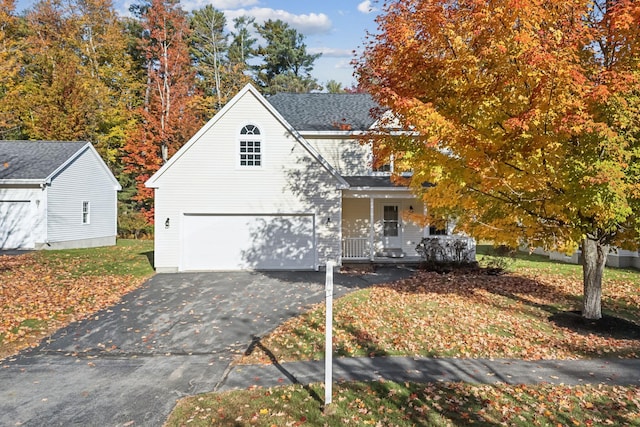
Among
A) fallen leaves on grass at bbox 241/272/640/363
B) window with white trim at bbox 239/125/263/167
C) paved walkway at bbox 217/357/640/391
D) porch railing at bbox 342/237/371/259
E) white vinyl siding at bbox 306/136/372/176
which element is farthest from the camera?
white vinyl siding at bbox 306/136/372/176

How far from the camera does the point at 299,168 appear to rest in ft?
54.7

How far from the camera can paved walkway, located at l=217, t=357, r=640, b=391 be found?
6570 millimetres

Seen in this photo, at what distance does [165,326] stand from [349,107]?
15.5 meters

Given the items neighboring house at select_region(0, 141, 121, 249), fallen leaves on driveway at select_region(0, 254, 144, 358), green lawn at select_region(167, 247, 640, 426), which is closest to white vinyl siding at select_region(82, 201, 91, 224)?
neighboring house at select_region(0, 141, 121, 249)

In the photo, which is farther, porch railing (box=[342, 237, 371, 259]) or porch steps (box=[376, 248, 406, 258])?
porch steps (box=[376, 248, 406, 258])

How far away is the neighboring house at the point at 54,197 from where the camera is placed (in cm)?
2078

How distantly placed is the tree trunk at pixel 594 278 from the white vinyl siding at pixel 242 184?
8.76 m

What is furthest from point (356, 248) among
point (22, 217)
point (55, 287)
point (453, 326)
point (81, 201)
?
point (22, 217)

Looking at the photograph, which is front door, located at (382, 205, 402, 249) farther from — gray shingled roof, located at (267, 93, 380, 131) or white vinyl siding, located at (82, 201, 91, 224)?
white vinyl siding, located at (82, 201, 91, 224)

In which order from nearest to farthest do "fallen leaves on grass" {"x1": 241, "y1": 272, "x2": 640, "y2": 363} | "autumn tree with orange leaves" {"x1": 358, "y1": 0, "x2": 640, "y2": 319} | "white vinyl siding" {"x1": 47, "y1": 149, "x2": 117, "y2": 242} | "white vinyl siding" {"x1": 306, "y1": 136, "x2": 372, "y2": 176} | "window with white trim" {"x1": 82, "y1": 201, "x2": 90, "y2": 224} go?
"autumn tree with orange leaves" {"x1": 358, "y1": 0, "x2": 640, "y2": 319} < "fallen leaves on grass" {"x1": 241, "y1": 272, "x2": 640, "y2": 363} < "white vinyl siding" {"x1": 306, "y1": 136, "x2": 372, "y2": 176} < "white vinyl siding" {"x1": 47, "y1": 149, "x2": 117, "y2": 242} < "window with white trim" {"x1": 82, "y1": 201, "x2": 90, "y2": 224}

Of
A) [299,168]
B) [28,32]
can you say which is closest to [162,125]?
[28,32]

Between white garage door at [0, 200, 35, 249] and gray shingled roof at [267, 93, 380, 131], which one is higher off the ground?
gray shingled roof at [267, 93, 380, 131]

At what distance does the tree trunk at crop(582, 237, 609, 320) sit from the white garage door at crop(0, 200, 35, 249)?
2324cm

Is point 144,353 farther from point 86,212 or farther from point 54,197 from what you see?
point 86,212
